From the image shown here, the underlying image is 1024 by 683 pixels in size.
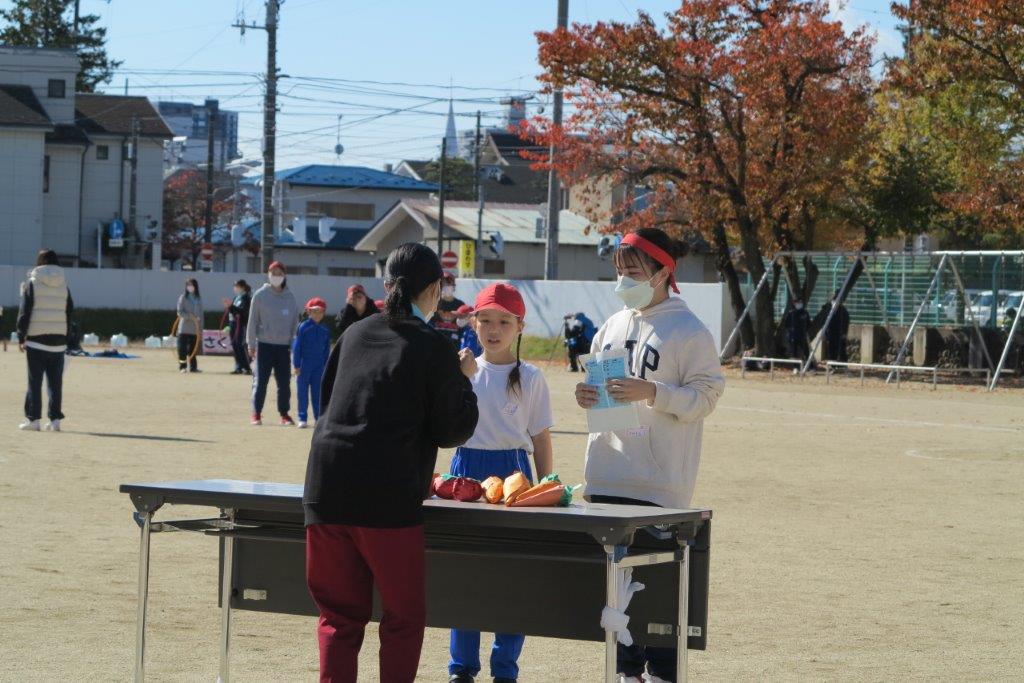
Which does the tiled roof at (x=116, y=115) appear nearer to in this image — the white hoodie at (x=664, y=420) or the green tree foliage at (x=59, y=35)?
the green tree foliage at (x=59, y=35)

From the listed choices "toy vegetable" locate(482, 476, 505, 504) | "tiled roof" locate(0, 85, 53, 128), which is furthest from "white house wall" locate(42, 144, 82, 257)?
"toy vegetable" locate(482, 476, 505, 504)

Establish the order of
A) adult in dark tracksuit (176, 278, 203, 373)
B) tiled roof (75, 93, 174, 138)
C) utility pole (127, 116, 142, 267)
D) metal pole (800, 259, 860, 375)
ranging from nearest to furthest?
adult in dark tracksuit (176, 278, 203, 373)
metal pole (800, 259, 860, 375)
utility pole (127, 116, 142, 267)
tiled roof (75, 93, 174, 138)

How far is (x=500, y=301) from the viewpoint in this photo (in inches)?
233

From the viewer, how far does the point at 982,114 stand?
38.4 m

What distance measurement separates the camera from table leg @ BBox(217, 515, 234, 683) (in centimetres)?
563

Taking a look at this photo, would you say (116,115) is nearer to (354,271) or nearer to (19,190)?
(19,190)

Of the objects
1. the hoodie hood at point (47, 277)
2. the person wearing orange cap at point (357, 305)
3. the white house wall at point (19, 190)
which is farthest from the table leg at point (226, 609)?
the white house wall at point (19, 190)

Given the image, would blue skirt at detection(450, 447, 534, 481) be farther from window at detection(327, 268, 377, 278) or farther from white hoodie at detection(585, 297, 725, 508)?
window at detection(327, 268, 377, 278)

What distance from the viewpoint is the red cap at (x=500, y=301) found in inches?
232

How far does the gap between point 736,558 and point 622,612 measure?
457cm

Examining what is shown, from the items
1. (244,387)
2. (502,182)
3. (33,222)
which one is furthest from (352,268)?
(244,387)

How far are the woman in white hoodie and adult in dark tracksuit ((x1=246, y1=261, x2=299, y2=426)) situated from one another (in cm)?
1251

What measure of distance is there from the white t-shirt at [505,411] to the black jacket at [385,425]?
1296 mm

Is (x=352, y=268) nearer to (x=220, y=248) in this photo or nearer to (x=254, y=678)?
(x=220, y=248)
